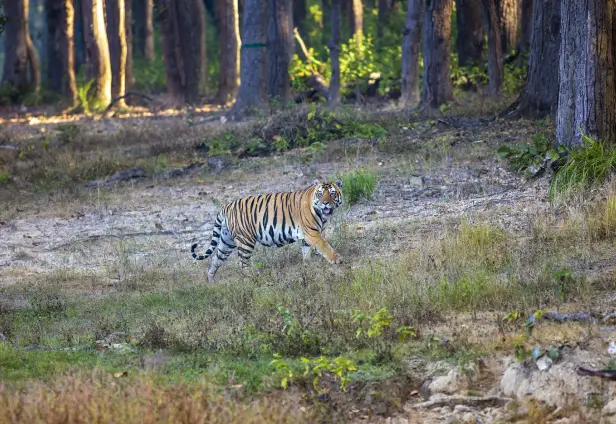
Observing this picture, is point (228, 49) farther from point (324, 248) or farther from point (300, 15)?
point (324, 248)

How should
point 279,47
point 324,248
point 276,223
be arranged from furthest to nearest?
point 279,47
point 276,223
point 324,248

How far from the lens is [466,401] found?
6.74m

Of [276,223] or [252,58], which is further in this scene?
[252,58]

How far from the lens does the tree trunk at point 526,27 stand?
78.1 ft

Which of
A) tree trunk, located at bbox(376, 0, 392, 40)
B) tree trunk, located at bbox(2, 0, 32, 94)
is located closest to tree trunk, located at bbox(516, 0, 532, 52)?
tree trunk, located at bbox(376, 0, 392, 40)

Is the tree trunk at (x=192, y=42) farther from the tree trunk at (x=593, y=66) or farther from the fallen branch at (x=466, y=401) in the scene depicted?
the fallen branch at (x=466, y=401)

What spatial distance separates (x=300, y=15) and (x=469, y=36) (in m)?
16.2

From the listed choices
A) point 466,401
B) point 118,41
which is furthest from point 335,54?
point 466,401

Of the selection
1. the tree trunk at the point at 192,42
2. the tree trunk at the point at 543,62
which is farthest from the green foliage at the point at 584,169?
the tree trunk at the point at 192,42

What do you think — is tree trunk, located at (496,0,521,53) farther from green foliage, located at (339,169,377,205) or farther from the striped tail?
the striped tail

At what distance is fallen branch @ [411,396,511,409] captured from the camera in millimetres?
6707

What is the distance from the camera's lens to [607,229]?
10250 millimetres

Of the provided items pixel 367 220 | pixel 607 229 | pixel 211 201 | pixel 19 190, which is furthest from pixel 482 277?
pixel 19 190

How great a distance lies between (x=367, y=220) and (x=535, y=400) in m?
6.39
